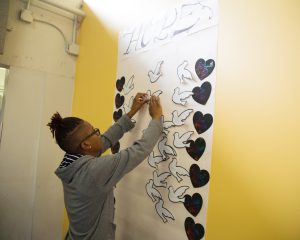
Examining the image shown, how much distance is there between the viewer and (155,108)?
1.28 metres

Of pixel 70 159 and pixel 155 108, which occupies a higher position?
pixel 155 108

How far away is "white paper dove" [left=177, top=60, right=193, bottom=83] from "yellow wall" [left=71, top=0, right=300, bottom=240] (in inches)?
6.3

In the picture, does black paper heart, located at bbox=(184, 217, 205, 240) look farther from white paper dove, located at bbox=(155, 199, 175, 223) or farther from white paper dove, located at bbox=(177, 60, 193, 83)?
white paper dove, located at bbox=(177, 60, 193, 83)

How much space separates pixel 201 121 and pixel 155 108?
0.25 meters

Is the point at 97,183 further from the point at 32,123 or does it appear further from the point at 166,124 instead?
the point at 32,123

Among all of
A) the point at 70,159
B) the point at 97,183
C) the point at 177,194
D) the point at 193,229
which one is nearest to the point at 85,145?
the point at 70,159

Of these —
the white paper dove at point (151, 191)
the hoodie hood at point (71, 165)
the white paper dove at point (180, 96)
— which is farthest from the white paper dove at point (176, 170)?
the hoodie hood at point (71, 165)

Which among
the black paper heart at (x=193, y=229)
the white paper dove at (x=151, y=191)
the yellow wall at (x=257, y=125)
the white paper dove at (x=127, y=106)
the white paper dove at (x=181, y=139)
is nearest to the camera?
the yellow wall at (x=257, y=125)

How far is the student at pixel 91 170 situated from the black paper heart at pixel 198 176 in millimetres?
200

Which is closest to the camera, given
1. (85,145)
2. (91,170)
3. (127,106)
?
(91,170)

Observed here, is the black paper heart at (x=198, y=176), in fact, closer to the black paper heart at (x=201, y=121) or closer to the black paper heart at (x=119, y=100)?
the black paper heart at (x=201, y=121)

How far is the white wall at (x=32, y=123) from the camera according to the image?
1.93 meters

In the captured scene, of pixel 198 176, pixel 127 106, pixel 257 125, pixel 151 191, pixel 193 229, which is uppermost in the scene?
pixel 127 106

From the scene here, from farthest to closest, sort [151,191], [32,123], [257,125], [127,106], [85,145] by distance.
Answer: [32,123] < [127,106] < [151,191] < [85,145] < [257,125]
